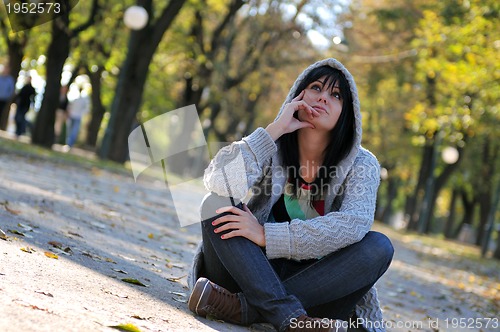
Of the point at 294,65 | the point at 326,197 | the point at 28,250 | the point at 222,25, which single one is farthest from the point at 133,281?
the point at 294,65

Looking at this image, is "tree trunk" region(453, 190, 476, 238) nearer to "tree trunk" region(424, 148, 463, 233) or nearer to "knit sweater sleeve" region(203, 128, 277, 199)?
"tree trunk" region(424, 148, 463, 233)

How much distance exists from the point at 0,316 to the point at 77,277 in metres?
1.53

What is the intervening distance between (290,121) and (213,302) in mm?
1110

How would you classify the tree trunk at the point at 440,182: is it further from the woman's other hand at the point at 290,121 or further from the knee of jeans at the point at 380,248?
the knee of jeans at the point at 380,248

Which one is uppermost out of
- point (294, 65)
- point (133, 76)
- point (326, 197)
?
point (294, 65)

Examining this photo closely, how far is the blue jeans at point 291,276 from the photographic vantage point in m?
4.36

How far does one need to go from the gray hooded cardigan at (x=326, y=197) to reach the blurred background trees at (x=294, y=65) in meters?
10.9

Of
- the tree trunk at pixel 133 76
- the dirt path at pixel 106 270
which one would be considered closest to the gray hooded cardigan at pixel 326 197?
the dirt path at pixel 106 270

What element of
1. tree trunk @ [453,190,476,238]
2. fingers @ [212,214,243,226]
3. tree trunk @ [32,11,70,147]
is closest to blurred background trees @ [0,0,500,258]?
tree trunk @ [32,11,70,147]

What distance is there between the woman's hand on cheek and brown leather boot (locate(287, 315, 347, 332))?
475mm

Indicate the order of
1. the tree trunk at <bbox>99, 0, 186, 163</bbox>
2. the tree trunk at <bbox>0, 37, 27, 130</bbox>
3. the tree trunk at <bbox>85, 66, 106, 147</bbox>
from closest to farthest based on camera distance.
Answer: the tree trunk at <bbox>99, 0, 186, 163</bbox> → the tree trunk at <bbox>0, 37, 27, 130</bbox> → the tree trunk at <bbox>85, 66, 106, 147</bbox>

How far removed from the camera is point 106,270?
18.2 feet

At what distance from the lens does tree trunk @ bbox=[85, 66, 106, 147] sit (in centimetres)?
3588

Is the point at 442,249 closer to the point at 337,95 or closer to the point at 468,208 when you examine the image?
the point at 337,95
